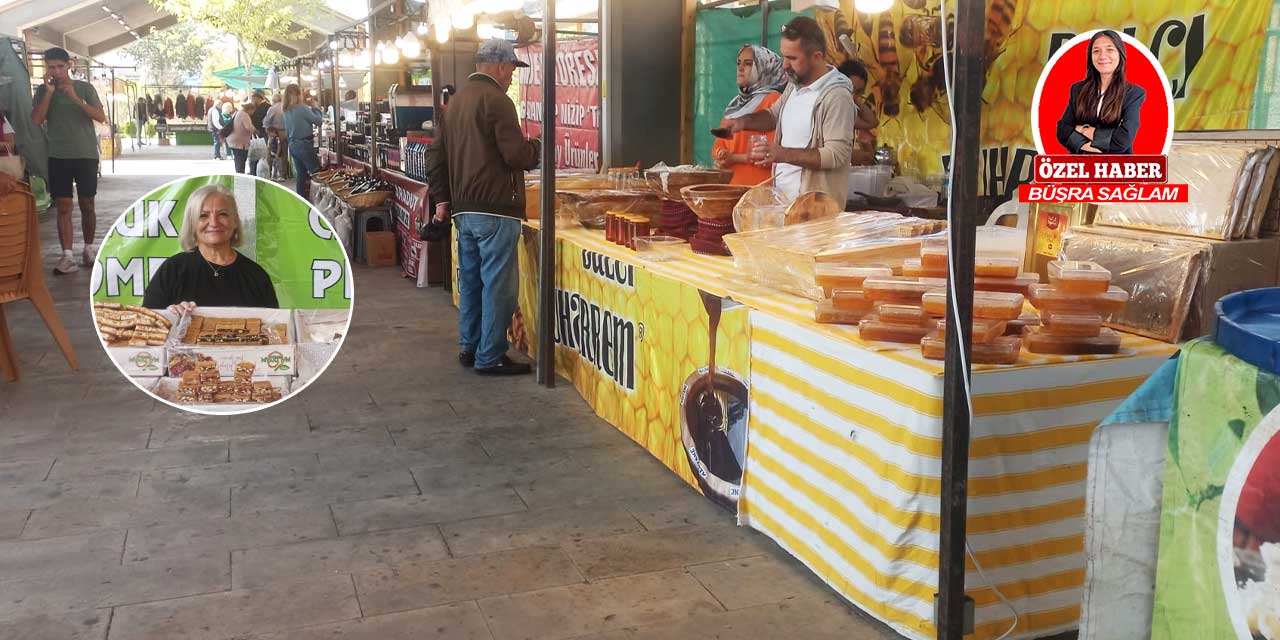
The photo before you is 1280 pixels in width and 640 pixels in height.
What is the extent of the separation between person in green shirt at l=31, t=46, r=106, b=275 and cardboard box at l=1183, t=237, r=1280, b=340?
8804 mm

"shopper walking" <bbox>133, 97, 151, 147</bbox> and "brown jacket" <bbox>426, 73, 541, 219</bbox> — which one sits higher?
"shopper walking" <bbox>133, 97, 151, 147</bbox>

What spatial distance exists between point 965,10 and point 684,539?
197 centimetres

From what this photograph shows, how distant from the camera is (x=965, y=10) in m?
2.37

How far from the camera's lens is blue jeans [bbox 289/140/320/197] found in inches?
593

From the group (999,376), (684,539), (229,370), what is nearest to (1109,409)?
(999,376)

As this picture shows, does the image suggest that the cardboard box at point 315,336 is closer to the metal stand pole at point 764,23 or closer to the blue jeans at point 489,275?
the blue jeans at point 489,275

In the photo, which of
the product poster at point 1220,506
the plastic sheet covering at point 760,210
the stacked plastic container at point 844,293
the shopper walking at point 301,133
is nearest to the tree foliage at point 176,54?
the shopper walking at point 301,133

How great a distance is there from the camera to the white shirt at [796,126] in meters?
4.36

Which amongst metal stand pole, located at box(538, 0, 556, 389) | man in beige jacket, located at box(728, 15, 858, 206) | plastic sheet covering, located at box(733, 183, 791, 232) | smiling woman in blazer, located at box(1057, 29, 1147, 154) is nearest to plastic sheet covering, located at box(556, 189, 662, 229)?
metal stand pole, located at box(538, 0, 556, 389)

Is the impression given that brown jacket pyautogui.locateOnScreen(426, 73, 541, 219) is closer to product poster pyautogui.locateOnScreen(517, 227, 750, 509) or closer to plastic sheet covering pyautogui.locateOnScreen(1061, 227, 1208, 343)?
product poster pyautogui.locateOnScreen(517, 227, 750, 509)

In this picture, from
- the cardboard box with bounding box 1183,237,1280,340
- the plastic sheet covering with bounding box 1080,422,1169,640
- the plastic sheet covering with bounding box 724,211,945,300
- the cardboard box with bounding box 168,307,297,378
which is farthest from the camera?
the cardboard box with bounding box 168,307,297,378

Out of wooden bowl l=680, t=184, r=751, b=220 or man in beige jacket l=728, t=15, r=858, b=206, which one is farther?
wooden bowl l=680, t=184, r=751, b=220

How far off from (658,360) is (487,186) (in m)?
1.78

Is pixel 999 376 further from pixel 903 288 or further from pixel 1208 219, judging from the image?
pixel 1208 219
